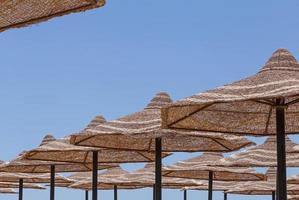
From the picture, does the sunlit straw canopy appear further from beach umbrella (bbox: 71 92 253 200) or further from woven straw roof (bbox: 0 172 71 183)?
woven straw roof (bbox: 0 172 71 183)

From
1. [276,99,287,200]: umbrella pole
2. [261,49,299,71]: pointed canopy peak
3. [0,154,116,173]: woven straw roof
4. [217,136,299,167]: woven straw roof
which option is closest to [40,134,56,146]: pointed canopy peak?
[0,154,116,173]: woven straw roof

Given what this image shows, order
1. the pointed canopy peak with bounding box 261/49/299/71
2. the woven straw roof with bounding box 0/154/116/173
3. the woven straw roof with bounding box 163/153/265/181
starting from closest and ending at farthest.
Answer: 1. the pointed canopy peak with bounding box 261/49/299/71
2. the woven straw roof with bounding box 0/154/116/173
3. the woven straw roof with bounding box 163/153/265/181

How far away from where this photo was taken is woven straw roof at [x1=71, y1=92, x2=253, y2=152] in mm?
8906

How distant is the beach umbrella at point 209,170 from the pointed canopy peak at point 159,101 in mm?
3227

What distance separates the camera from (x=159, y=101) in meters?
9.84

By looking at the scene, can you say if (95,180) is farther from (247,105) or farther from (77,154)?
(247,105)

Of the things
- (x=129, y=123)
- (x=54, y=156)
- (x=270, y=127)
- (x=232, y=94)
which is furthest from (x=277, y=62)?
(x=54, y=156)

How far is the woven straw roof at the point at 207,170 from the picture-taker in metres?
13.3

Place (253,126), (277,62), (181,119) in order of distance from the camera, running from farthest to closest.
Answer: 1. (253,126)
2. (181,119)
3. (277,62)

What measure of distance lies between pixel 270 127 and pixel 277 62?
5.63ft

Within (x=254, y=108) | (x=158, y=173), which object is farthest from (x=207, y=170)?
(x=254, y=108)

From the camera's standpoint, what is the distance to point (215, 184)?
19.5 meters

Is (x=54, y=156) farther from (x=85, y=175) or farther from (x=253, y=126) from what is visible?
(x=85, y=175)

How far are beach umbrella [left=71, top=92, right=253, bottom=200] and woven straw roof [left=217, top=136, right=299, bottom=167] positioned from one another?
2.01 feet
